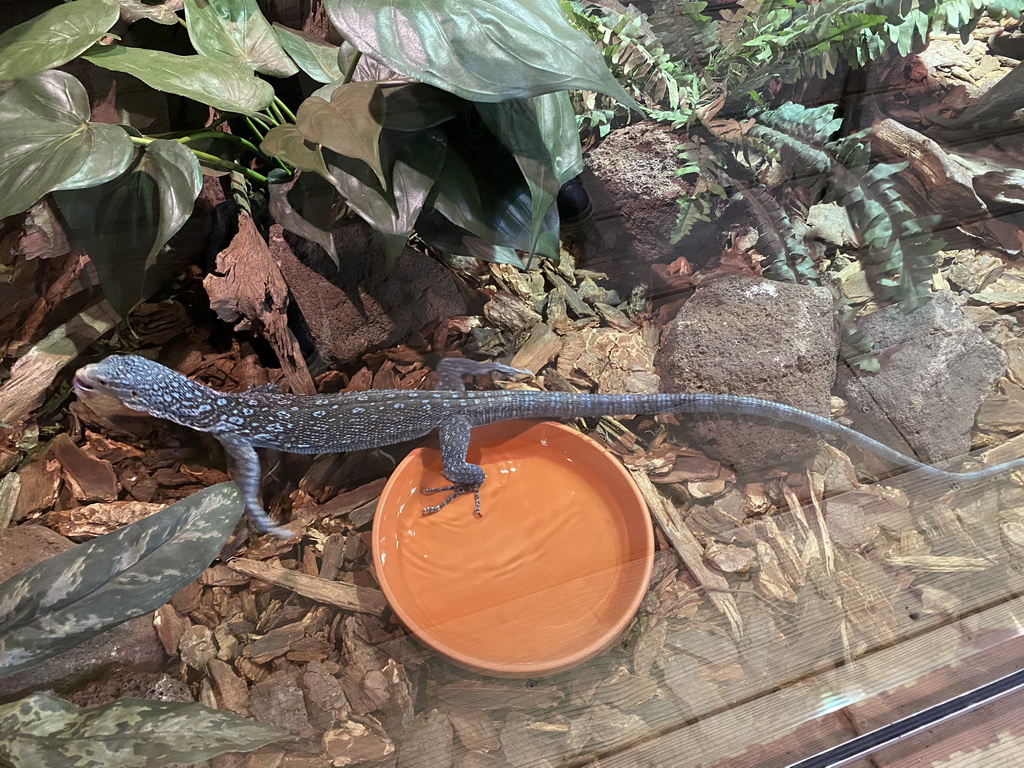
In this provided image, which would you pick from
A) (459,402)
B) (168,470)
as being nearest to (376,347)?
(459,402)

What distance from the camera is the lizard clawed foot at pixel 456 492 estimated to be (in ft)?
5.76

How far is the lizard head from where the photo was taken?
1.56 metres

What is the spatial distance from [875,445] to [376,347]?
4.85ft

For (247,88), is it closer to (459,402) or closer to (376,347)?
(376,347)

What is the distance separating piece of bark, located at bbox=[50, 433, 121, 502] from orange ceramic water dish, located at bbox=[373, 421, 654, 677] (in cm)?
73

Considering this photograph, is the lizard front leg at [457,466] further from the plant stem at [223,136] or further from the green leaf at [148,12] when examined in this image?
the green leaf at [148,12]

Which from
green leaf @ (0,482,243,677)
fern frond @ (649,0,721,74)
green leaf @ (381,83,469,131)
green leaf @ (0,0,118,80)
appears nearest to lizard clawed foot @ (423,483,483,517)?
green leaf @ (0,482,243,677)

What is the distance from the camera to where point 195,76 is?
4.97 feet

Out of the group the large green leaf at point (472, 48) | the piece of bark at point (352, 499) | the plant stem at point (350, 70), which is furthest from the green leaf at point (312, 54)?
the piece of bark at point (352, 499)

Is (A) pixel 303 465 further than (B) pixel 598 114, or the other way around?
(B) pixel 598 114

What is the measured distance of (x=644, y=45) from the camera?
89.5 inches

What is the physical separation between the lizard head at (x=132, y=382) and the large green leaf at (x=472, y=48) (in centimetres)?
94

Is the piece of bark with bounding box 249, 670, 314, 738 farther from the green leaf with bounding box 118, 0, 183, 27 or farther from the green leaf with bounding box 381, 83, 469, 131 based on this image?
the green leaf with bounding box 118, 0, 183, 27

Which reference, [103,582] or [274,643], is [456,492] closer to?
[274,643]
